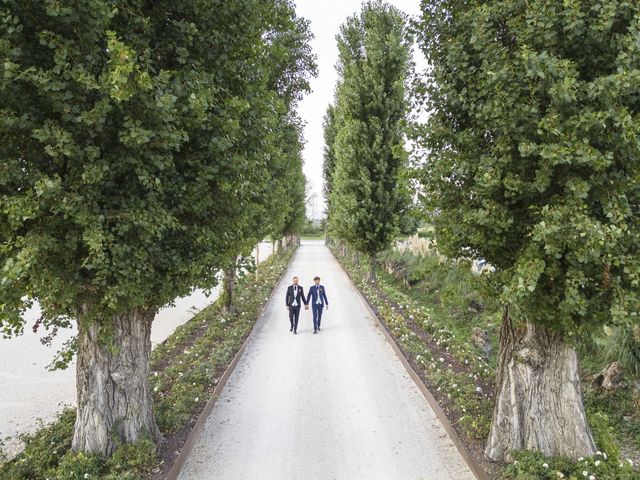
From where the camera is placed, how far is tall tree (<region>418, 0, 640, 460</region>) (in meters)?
3.60

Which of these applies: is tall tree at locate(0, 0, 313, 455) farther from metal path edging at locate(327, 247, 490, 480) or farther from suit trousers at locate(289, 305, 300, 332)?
suit trousers at locate(289, 305, 300, 332)

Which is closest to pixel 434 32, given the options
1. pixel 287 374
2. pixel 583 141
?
pixel 583 141

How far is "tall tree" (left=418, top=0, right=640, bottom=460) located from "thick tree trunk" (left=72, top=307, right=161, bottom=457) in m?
A: 4.04

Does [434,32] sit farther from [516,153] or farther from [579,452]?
[579,452]

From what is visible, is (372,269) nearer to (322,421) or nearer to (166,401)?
(322,421)

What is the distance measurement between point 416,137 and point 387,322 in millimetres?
6824

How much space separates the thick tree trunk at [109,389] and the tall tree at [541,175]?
4035 mm

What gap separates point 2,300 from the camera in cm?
366

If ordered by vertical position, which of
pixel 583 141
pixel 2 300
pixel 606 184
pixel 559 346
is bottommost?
pixel 559 346

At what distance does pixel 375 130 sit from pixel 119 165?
40.1 feet

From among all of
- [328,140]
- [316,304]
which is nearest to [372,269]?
[316,304]

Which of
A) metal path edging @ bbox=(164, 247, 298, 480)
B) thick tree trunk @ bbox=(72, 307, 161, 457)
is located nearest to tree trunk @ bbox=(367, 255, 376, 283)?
metal path edging @ bbox=(164, 247, 298, 480)

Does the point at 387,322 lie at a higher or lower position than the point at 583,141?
lower

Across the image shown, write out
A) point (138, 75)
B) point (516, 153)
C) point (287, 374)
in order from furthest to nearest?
point (287, 374) < point (516, 153) < point (138, 75)
